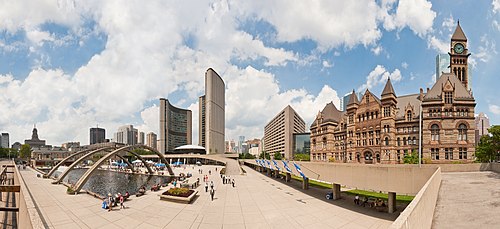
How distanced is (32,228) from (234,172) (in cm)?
5565

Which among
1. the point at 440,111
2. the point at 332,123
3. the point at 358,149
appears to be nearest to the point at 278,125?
the point at 332,123

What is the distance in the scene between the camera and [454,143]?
53031 millimetres

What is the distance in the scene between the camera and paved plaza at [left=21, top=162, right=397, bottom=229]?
1847 cm

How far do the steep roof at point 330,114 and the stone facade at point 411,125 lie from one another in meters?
3.33

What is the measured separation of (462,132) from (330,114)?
126ft

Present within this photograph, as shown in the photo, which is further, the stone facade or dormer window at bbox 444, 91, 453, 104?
dormer window at bbox 444, 91, 453, 104

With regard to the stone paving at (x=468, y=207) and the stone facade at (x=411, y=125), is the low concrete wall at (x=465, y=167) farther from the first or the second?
the stone facade at (x=411, y=125)

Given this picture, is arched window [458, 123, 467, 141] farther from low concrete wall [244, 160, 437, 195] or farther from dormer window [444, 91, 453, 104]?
low concrete wall [244, 160, 437, 195]

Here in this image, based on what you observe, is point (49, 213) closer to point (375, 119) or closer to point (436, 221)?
point (436, 221)

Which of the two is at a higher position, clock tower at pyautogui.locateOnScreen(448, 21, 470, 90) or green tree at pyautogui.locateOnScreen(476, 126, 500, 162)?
clock tower at pyautogui.locateOnScreen(448, 21, 470, 90)

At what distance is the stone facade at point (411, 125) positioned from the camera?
53.3m

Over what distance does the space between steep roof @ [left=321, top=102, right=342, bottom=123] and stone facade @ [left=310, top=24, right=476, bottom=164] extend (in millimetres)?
3333

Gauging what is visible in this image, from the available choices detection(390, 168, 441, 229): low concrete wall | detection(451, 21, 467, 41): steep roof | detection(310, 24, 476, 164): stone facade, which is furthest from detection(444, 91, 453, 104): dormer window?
detection(390, 168, 441, 229): low concrete wall

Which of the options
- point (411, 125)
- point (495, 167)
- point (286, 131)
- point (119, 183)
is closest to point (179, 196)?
point (119, 183)
